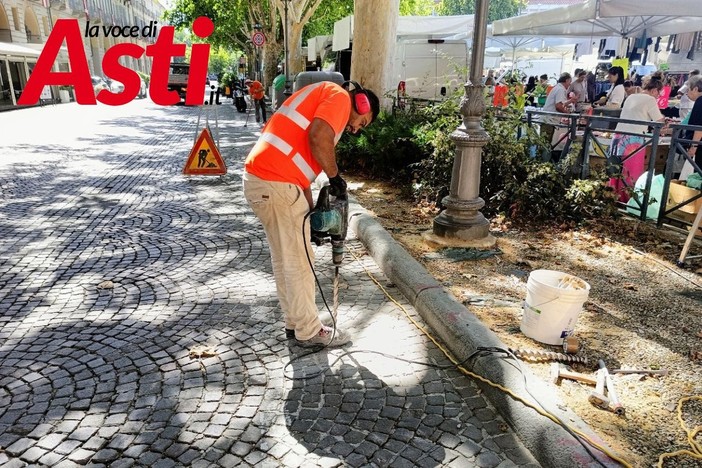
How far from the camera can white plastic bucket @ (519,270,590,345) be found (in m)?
3.30

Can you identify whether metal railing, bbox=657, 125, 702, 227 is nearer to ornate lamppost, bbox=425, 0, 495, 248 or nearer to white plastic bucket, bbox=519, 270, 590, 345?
ornate lamppost, bbox=425, 0, 495, 248

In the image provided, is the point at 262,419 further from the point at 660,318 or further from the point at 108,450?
the point at 660,318

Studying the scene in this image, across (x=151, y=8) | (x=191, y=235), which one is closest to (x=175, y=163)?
(x=191, y=235)

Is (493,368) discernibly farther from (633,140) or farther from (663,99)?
(663,99)

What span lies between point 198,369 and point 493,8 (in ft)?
252

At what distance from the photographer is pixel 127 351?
3.40 m

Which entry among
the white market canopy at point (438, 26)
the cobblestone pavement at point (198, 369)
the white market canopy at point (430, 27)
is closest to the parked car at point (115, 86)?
the white market canopy at point (430, 27)

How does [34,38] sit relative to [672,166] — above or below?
above

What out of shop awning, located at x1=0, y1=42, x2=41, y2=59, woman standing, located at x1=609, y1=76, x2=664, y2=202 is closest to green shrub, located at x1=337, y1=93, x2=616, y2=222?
woman standing, located at x1=609, y1=76, x2=664, y2=202

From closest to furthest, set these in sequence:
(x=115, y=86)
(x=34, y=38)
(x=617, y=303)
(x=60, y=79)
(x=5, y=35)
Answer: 1. (x=617, y=303)
2. (x=5, y=35)
3. (x=60, y=79)
4. (x=115, y=86)
5. (x=34, y=38)

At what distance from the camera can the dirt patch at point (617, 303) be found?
2684 millimetres

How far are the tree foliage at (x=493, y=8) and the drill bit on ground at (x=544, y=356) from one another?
74.7 meters

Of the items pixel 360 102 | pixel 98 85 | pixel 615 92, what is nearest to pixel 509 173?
pixel 360 102

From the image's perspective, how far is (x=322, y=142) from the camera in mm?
3006
